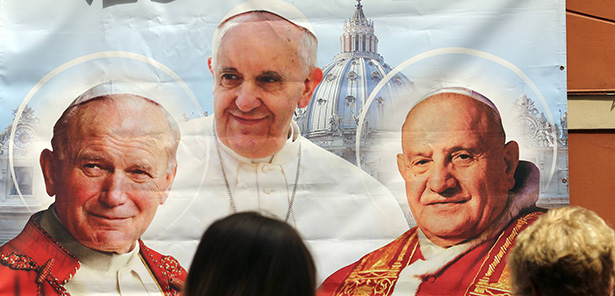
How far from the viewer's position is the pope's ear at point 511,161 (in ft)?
11.8

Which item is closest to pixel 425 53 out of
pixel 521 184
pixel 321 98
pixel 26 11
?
pixel 321 98

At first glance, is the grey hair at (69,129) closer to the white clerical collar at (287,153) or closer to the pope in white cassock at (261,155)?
the pope in white cassock at (261,155)

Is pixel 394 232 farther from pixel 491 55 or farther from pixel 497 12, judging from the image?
pixel 497 12

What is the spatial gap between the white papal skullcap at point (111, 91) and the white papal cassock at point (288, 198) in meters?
0.35

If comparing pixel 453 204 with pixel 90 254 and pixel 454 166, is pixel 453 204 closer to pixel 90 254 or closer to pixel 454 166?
pixel 454 166

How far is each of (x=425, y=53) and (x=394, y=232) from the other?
3.43 ft

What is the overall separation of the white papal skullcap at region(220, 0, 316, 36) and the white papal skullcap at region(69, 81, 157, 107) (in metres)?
0.65

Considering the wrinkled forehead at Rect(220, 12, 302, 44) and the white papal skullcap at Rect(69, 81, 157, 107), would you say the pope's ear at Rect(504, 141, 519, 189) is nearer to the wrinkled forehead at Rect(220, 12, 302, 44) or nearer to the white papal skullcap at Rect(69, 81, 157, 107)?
the wrinkled forehead at Rect(220, 12, 302, 44)

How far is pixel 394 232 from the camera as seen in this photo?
12.0ft

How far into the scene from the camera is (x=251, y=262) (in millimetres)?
1387

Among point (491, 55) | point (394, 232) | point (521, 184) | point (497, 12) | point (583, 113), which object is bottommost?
point (394, 232)

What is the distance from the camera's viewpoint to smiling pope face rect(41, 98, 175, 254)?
12.5ft

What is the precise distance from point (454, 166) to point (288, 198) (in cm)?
97

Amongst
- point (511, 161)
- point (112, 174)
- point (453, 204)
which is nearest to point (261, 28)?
point (112, 174)
